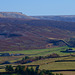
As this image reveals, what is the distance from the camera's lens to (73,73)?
108 feet

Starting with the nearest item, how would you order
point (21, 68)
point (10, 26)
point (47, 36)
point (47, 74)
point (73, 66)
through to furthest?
1. point (47, 74)
2. point (21, 68)
3. point (73, 66)
4. point (47, 36)
5. point (10, 26)

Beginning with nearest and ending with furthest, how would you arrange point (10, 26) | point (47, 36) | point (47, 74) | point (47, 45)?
point (47, 74)
point (47, 45)
point (47, 36)
point (10, 26)

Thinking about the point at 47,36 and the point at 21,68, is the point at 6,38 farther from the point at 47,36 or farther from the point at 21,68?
the point at 21,68

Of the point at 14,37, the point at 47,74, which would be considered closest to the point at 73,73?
the point at 47,74

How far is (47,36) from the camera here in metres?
112

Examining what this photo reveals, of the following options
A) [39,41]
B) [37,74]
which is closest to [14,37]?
[39,41]

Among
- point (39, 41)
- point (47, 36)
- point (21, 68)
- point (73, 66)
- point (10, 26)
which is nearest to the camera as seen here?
point (21, 68)

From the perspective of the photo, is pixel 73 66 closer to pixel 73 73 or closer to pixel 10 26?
pixel 73 73

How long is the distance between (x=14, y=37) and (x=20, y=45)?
597 inches

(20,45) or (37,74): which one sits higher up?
(37,74)

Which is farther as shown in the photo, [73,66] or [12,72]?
[73,66]

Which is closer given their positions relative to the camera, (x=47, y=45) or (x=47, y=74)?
(x=47, y=74)

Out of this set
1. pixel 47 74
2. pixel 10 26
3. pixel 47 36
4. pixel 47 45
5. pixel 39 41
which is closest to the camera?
pixel 47 74

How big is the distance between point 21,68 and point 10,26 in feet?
308
